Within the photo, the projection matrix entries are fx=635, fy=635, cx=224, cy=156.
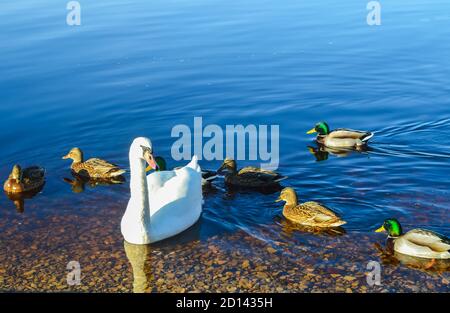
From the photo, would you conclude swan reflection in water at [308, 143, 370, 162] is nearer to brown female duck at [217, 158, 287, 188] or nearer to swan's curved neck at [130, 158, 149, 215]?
brown female duck at [217, 158, 287, 188]

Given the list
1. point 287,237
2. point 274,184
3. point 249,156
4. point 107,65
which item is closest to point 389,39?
point 107,65

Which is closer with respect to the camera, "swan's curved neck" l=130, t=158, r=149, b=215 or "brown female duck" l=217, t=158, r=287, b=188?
"swan's curved neck" l=130, t=158, r=149, b=215

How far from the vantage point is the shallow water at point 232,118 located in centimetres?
992

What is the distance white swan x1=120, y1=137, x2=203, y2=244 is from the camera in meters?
10.2

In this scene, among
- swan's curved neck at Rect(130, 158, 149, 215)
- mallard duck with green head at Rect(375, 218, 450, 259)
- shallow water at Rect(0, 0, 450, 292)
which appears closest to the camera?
mallard duck with green head at Rect(375, 218, 450, 259)

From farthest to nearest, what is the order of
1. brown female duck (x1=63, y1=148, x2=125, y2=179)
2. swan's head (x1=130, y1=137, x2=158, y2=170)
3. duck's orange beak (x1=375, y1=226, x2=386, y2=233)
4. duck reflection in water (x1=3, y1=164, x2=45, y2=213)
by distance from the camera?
1. brown female duck (x1=63, y1=148, x2=125, y2=179)
2. duck reflection in water (x1=3, y1=164, x2=45, y2=213)
3. duck's orange beak (x1=375, y1=226, x2=386, y2=233)
4. swan's head (x1=130, y1=137, x2=158, y2=170)

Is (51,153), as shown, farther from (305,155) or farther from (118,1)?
(118,1)

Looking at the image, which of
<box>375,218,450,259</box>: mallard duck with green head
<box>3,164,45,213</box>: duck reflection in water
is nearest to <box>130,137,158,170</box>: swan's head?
<box>3,164,45,213</box>: duck reflection in water

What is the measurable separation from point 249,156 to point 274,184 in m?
1.90

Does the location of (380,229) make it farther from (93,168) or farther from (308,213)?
(93,168)

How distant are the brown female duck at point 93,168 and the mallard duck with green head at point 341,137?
15.4 feet

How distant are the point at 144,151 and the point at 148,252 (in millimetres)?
1642

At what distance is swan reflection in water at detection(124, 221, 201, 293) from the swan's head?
4.41ft

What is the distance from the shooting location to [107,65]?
21922mm
